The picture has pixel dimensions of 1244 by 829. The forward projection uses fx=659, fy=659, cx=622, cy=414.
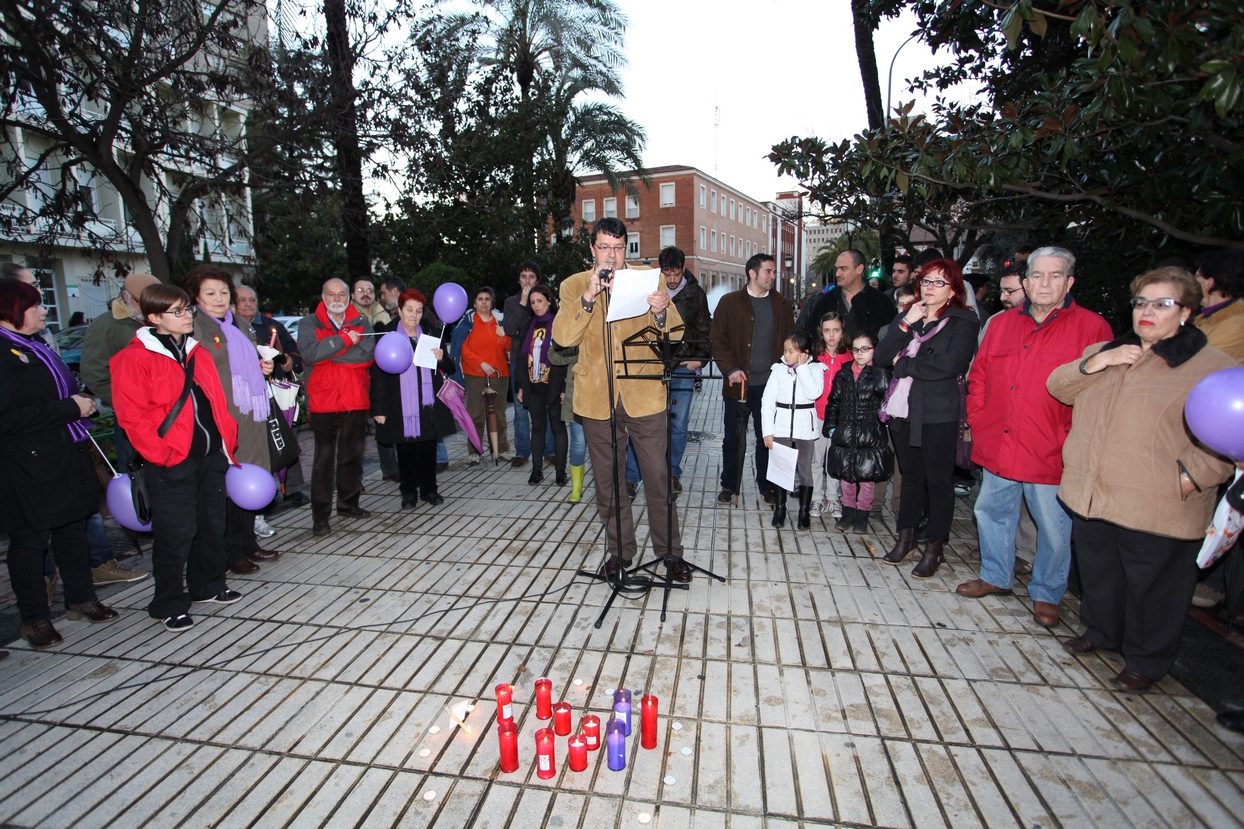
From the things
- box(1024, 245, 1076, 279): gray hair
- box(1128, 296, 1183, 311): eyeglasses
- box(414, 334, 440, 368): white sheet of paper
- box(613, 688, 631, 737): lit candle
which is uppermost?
box(1024, 245, 1076, 279): gray hair

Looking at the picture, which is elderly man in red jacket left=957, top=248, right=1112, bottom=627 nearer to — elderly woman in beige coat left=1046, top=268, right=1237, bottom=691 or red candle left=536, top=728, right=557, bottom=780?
elderly woman in beige coat left=1046, top=268, right=1237, bottom=691

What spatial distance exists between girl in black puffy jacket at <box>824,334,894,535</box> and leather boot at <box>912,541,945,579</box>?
0.77m

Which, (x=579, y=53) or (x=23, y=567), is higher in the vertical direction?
(x=579, y=53)

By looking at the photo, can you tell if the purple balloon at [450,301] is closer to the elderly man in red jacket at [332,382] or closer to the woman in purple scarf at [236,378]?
the elderly man in red jacket at [332,382]

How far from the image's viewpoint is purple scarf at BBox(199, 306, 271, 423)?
4.48 m

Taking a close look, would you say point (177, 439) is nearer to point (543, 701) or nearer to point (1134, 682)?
point (543, 701)

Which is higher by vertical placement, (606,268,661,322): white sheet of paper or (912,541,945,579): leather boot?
(606,268,661,322): white sheet of paper

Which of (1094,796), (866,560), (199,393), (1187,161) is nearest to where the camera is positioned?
(1094,796)

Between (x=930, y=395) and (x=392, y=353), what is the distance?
13.6 feet

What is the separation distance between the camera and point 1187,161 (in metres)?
4.36

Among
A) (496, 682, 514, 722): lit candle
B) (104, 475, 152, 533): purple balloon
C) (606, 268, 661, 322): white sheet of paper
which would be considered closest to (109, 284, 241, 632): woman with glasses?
(104, 475, 152, 533): purple balloon

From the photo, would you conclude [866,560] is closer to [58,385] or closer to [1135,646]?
[1135,646]

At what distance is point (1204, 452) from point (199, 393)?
5.27 m

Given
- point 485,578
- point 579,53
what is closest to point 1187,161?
point 485,578
